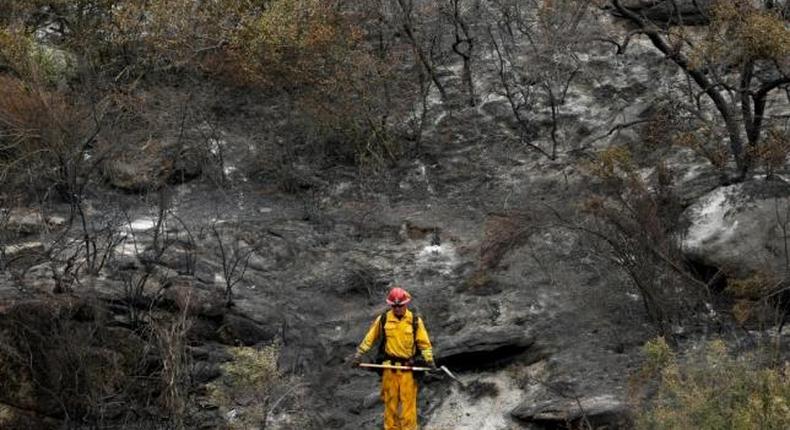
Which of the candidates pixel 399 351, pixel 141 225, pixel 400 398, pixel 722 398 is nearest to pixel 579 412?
pixel 400 398

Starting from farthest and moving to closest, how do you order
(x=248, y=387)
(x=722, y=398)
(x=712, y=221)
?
(x=712, y=221)
(x=248, y=387)
(x=722, y=398)

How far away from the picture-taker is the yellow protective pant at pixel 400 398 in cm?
996

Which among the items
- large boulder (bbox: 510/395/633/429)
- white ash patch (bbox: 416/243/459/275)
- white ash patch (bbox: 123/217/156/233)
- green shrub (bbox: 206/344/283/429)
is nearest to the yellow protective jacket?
green shrub (bbox: 206/344/283/429)

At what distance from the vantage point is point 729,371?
7.68 metres

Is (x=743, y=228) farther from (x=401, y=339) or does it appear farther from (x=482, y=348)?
(x=401, y=339)

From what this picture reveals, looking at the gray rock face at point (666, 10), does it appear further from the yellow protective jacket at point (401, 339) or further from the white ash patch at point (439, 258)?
the yellow protective jacket at point (401, 339)

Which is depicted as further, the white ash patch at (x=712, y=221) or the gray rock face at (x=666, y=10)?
the gray rock face at (x=666, y=10)

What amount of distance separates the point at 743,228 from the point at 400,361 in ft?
16.2

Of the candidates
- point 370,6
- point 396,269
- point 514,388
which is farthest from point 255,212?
point 514,388

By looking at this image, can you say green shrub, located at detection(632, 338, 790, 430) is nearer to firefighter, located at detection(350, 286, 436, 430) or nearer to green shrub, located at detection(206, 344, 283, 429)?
firefighter, located at detection(350, 286, 436, 430)

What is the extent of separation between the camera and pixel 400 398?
10.0 metres

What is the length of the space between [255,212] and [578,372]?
6683 millimetres

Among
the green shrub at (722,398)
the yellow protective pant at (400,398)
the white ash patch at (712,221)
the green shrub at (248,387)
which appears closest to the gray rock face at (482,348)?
the yellow protective pant at (400,398)

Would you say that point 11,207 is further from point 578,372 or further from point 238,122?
point 578,372
